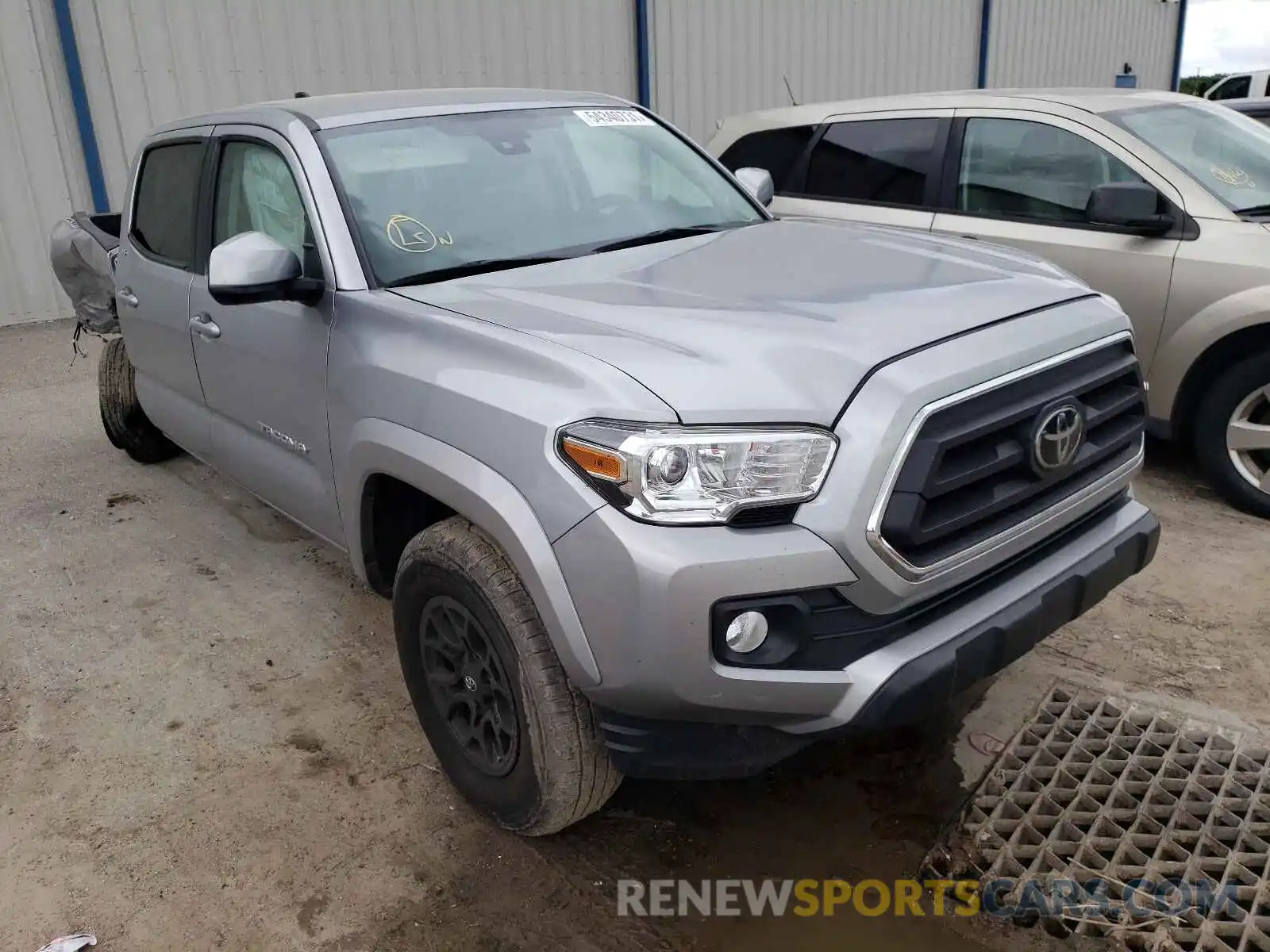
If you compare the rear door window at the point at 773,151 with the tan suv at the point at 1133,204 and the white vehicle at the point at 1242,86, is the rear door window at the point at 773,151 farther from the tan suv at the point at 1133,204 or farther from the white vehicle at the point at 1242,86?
the white vehicle at the point at 1242,86

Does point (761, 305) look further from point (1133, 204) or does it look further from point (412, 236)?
point (1133, 204)

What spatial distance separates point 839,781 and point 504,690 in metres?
1.02

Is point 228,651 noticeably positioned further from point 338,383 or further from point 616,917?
point 616,917

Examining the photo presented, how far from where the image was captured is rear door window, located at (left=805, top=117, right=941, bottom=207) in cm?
528

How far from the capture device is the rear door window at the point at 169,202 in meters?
3.95

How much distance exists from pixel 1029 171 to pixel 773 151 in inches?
63.1

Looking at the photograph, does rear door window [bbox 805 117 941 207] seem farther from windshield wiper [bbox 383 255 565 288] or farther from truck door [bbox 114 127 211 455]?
truck door [bbox 114 127 211 455]

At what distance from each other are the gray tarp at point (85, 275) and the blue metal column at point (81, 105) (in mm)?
3473

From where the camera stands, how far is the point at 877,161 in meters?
5.47

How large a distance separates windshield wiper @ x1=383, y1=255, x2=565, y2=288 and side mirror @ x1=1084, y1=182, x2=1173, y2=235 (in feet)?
8.42

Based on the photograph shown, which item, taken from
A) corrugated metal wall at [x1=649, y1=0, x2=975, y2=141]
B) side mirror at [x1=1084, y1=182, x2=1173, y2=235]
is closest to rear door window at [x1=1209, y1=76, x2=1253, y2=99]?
corrugated metal wall at [x1=649, y1=0, x2=975, y2=141]

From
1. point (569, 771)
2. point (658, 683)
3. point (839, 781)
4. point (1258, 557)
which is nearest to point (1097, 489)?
point (839, 781)

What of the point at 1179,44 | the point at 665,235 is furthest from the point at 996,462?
the point at 1179,44

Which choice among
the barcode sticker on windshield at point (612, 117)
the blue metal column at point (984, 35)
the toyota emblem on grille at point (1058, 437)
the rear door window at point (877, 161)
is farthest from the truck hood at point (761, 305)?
the blue metal column at point (984, 35)
